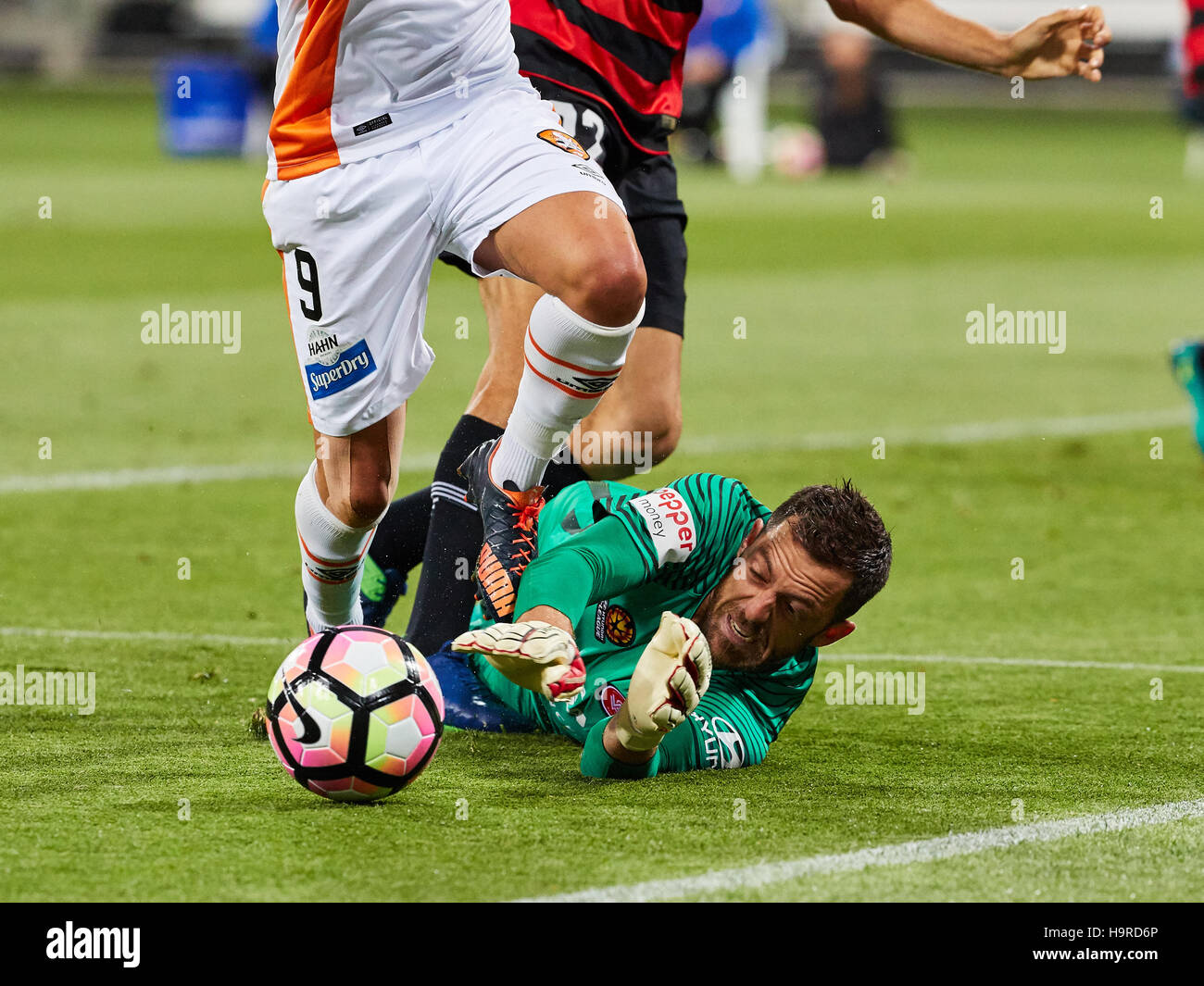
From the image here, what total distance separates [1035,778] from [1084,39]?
6.71 ft

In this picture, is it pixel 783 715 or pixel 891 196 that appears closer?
pixel 783 715

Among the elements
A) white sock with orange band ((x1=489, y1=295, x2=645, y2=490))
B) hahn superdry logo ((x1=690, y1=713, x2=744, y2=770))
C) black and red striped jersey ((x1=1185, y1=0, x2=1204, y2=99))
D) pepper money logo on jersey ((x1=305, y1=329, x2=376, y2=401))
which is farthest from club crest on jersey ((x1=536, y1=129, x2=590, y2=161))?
black and red striped jersey ((x1=1185, y1=0, x2=1204, y2=99))

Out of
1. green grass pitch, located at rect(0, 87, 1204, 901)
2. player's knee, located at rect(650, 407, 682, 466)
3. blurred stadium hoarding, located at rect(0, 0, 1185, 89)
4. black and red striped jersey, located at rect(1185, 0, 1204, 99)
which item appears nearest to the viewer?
green grass pitch, located at rect(0, 87, 1204, 901)

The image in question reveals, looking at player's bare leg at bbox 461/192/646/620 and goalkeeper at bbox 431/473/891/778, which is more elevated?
player's bare leg at bbox 461/192/646/620

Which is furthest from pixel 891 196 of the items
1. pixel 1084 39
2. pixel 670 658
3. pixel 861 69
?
pixel 670 658

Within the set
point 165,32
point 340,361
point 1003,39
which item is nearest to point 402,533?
point 340,361

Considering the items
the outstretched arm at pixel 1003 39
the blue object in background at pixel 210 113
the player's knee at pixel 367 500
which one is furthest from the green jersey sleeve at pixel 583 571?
the blue object in background at pixel 210 113

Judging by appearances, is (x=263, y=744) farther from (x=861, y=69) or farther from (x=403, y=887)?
(x=861, y=69)

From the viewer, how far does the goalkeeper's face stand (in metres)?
4.42

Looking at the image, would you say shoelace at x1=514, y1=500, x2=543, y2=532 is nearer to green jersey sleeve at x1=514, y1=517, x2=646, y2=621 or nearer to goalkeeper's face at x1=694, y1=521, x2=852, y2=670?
green jersey sleeve at x1=514, y1=517, x2=646, y2=621

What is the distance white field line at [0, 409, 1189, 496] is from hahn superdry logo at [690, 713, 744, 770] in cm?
448

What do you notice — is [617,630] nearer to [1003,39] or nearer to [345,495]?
[345,495]
